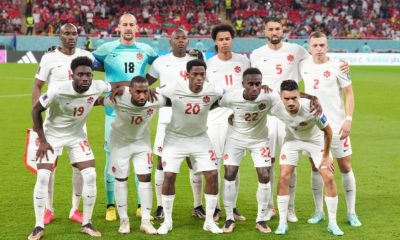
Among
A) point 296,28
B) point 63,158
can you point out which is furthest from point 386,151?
point 296,28

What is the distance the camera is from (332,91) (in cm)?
898

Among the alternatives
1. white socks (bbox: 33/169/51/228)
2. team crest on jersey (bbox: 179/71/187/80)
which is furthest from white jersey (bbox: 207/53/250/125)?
white socks (bbox: 33/169/51/228)

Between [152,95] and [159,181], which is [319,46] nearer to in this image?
[152,95]

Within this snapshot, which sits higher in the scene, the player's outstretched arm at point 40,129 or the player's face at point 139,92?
the player's face at point 139,92

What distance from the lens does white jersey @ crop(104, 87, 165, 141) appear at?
8.44m

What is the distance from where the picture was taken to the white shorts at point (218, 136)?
9391 millimetres

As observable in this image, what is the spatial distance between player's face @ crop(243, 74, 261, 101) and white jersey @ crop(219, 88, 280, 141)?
10cm

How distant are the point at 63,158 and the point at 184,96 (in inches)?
241

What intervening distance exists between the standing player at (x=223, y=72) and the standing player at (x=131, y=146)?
1.02m

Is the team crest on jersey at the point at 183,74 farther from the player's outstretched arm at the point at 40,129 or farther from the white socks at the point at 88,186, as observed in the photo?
the player's outstretched arm at the point at 40,129

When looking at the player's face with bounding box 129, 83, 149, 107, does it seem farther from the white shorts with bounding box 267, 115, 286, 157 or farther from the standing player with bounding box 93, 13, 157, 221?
the white shorts with bounding box 267, 115, 286, 157

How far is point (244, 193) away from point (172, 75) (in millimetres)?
2529

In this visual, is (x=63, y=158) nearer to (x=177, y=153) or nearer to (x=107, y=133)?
(x=107, y=133)

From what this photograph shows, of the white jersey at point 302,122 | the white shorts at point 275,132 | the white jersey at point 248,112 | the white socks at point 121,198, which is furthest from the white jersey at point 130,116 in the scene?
the white shorts at point 275,132
